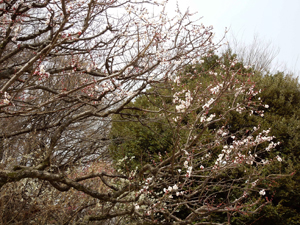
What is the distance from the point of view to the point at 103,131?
28.5ft

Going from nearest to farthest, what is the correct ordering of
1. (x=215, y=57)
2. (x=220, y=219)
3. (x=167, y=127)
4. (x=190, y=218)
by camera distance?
(x=190, y=218), (x=220, y=219), (x=167, y=127), (x=215, y=57)

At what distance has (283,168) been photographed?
4.82m

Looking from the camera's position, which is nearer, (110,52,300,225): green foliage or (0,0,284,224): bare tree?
(0,0,284,224): bare tree

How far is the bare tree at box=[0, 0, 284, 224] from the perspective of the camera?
295 cm

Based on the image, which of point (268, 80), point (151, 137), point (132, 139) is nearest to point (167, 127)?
point (151, 137)

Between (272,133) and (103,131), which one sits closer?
(272,133)

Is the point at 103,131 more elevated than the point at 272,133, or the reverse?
the point at 103,131

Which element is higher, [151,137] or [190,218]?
[151,137]

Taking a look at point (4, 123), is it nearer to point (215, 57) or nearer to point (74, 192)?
point (74, 192)

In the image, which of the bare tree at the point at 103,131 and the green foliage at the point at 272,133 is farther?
the green foliage at the point at 272,133

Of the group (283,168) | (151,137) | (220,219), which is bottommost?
(220,219)

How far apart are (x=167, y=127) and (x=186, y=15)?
2.09 metres

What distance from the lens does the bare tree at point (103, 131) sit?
116 inches

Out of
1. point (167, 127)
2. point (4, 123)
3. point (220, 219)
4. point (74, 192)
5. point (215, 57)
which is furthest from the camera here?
point (215, 57)
